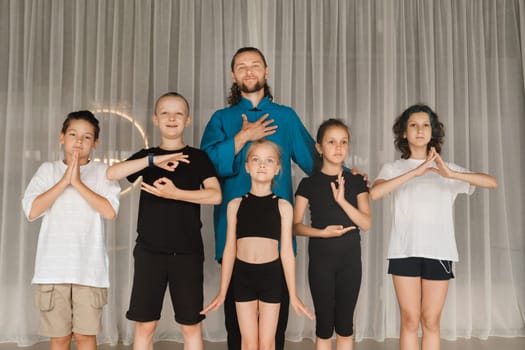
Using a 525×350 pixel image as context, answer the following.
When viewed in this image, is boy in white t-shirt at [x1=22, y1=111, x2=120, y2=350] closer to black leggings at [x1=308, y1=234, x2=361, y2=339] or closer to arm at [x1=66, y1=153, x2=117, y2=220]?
arm at [x1=66, y1=153, x2=117, y2=220]

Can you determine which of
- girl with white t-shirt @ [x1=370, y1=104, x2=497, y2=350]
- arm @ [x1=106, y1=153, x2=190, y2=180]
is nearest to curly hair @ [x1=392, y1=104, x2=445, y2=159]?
girl with white t-shirt @ [x1=370, y1=104, x2=497, y2=350]

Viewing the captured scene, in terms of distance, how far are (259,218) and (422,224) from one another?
0.87 metres

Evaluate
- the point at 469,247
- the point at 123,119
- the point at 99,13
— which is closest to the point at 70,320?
the point at 123,119

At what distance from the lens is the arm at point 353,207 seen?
2.16 meters

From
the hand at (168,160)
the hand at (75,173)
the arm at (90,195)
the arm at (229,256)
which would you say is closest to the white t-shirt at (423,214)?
the arm at (229,256)

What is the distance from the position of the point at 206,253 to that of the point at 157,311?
4.00 ft

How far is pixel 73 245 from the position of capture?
7.06 feet

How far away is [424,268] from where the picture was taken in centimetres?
235

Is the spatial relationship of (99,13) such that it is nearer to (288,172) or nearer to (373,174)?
(288,172)

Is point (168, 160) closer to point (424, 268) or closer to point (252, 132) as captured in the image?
point (252, 132)

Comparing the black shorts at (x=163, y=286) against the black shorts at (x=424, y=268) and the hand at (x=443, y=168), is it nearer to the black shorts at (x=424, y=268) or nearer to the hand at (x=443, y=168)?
the black shorts at (x=424, y=268)

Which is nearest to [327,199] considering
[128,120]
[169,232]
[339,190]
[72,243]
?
[339,190]

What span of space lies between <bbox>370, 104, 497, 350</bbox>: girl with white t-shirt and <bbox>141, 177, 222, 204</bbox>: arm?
2.66ft

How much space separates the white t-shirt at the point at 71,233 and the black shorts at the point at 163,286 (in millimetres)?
231
